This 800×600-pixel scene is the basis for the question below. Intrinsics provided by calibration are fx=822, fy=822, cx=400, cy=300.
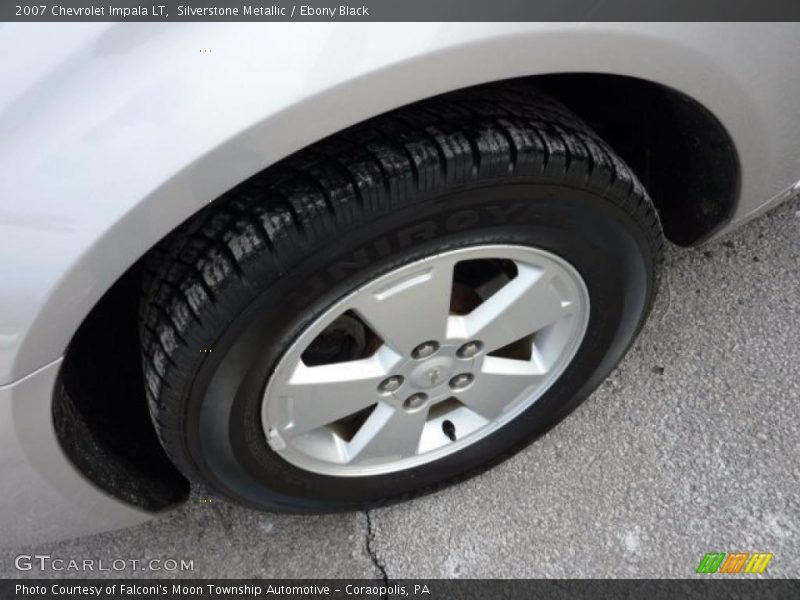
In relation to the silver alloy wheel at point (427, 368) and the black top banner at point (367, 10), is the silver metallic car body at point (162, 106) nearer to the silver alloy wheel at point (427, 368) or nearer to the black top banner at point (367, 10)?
the black top banner at point (367, 10)

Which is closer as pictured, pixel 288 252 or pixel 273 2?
pixel 273 2

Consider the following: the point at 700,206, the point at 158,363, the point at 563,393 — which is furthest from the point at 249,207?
the point at 700,206

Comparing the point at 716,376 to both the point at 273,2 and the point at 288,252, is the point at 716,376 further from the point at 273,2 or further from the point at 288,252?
the point at 273,2

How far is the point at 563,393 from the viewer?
5.22 feet

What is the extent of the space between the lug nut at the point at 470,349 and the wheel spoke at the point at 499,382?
0.05m

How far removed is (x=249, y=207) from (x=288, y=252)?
97 mm

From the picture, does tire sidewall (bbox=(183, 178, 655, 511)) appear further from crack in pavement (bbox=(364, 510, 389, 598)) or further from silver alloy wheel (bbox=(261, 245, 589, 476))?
crack in pavement (bbox=(364, 510, 389, 598))

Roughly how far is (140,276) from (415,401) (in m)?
0.52

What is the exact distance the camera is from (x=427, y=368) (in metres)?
1.39

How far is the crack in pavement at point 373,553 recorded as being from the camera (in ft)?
5.56

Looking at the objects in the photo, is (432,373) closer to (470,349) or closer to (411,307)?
(470,349)

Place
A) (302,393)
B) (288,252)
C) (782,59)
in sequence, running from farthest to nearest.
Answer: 1. (302,393)
2. (782,59)
3. (288,252)

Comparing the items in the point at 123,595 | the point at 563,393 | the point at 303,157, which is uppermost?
the point at 303,157

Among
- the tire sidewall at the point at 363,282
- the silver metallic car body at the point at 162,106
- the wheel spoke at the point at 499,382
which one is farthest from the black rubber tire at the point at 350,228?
the wheel spoke at the point at 499,382
